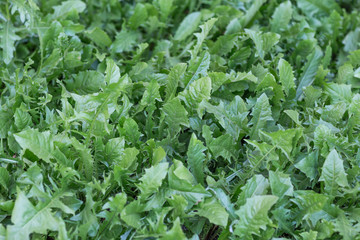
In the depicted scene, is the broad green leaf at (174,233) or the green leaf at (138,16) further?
the green leaf at (138,16)

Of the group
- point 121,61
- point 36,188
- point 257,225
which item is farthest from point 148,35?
point 257,225

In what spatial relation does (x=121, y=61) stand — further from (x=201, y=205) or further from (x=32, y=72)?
(x=201, y=205)

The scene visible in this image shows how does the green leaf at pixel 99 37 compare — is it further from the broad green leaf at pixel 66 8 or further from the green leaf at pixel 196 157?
the green leaf at pixel 196 157

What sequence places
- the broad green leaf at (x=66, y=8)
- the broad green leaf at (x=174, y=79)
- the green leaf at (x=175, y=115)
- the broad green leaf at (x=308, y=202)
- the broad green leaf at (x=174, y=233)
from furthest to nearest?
1. the broad green leaf at (x=66, y=8)
2. the broad green leaf at (x=174, y=79)
3. the green leaf at (x=175, y=115)
4. the broad green leaf at (x=308, y=202)
5. the broad green leaf at (x=174, y=233)

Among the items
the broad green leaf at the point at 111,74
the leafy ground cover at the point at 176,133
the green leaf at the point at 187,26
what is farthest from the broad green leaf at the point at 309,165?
the green leaf at the point at 187,26

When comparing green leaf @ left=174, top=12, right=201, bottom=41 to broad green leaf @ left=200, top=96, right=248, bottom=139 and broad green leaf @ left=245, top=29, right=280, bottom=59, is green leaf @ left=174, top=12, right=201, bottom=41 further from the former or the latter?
broad green leaf @ left=200, top=96, right=248, bottom=139

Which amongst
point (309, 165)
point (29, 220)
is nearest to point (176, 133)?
point (309, 165)

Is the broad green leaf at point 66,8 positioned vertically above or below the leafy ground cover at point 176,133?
above

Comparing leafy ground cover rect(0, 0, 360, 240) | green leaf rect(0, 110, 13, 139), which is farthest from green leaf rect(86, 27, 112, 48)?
green leaf rect(0, 110, 13, 139)
